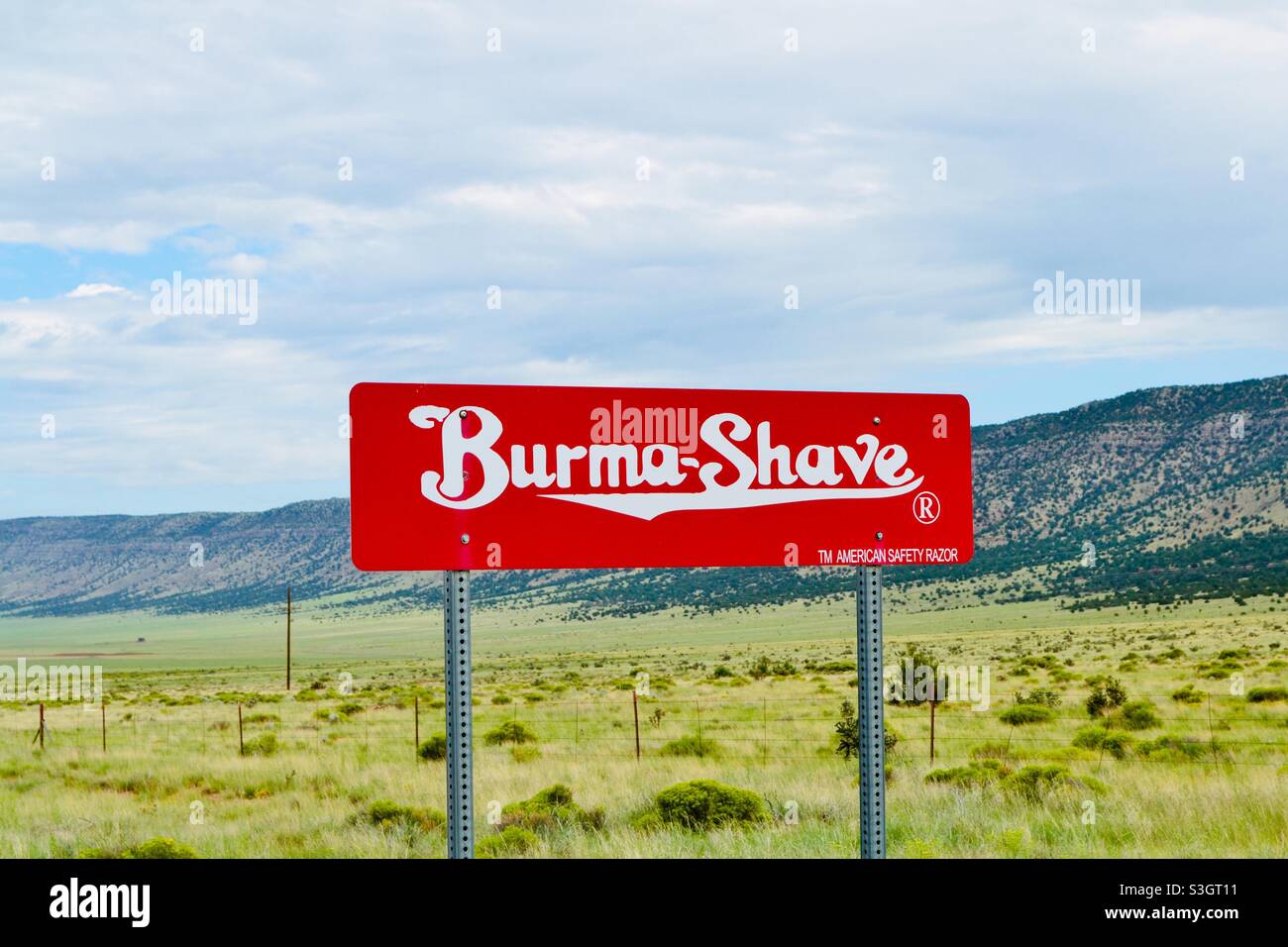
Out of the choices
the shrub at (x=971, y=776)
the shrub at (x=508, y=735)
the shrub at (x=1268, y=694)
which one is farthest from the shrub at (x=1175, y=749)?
the shrub at (x=508, y=735)

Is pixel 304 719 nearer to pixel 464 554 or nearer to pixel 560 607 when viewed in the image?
pixel 464 554

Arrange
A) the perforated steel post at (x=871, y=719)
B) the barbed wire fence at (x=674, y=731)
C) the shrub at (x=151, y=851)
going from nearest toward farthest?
the perforated steel post at (x=871, y=719), the shrub at (x=151, y=851), the barbed wire fence at (x=674, y=731)

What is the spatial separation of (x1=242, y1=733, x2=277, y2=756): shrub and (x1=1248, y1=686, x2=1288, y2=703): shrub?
85.3 ft

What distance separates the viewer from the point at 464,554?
272 inches

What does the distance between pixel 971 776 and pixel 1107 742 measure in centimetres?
841

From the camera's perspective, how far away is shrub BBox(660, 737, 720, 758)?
25.3m

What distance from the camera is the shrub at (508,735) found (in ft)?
98.9

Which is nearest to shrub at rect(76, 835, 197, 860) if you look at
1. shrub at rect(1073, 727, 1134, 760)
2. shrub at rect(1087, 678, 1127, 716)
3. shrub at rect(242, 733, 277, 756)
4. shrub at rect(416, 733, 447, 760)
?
shrub at rect(416, 733, 447, 760)

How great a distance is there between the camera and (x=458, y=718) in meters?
6.64

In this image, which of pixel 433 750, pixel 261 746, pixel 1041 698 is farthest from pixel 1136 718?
pixel 261 746

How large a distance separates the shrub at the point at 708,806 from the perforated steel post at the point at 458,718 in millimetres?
7366

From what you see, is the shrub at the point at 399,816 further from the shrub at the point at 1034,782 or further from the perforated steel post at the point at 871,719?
the perforated steel post at the point at 871,719

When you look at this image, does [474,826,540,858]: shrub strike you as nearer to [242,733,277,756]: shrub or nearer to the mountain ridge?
[242,733,277,756]: shrub

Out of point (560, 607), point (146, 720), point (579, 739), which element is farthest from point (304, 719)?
point (560, 607)
